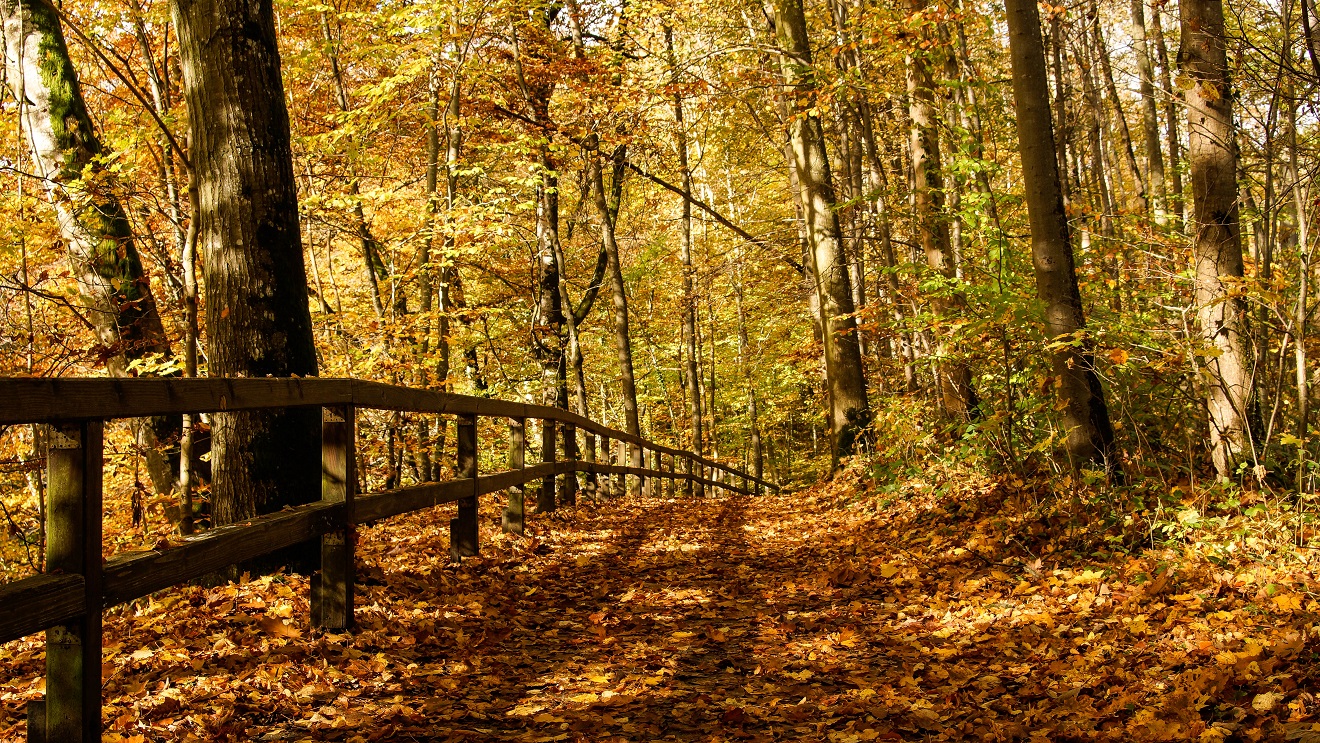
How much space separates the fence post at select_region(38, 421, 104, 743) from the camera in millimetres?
2691

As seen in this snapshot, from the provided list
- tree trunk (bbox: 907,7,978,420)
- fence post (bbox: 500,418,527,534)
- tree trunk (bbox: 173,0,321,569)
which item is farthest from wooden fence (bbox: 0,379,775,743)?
tree trunk (bbox: 907,7,978,420)

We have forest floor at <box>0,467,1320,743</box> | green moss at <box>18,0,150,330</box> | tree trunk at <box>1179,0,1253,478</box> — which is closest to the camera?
forest floor at <box>0,467,1320,743</box>

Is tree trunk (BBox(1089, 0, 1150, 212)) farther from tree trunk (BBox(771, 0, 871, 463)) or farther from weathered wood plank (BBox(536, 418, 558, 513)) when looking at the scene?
weathered wood plank (BBox(536, 418, 558, 513))

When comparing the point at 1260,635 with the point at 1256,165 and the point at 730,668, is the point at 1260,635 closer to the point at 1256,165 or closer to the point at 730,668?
the point at 730,668

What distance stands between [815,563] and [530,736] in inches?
183

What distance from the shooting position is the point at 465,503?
21.7 feet

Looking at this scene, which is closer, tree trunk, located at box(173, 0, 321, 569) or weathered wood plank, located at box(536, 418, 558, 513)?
tree trunk, located at box(173, 0, 321, 569)

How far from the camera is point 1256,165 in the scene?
20.5ft

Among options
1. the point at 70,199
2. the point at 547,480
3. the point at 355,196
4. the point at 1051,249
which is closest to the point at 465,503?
the point at 547,480

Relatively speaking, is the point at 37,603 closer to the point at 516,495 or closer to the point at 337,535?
the point at 337,535

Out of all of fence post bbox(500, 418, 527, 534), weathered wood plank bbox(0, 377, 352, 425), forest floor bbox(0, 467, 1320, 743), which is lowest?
forest floor bbox(0, 467, 1320, 743)

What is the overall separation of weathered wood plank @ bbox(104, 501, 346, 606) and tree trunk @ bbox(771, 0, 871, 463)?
1040cm

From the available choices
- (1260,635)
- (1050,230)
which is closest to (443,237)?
(1050,230)

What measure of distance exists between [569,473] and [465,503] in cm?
366
